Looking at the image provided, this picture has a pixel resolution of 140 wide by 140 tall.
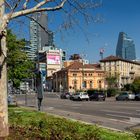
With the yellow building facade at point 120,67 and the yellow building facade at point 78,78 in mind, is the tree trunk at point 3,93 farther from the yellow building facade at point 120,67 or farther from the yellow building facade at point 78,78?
the yellow building facade at point 120,67

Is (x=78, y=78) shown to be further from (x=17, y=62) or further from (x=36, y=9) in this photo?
(x=36, y=9)

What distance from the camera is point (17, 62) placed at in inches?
1326

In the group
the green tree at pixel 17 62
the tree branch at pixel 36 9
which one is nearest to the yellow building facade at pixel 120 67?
the green tree at pixel 17 62

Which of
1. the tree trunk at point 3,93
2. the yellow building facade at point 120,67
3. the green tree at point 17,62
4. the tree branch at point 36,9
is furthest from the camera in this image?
the yellow building facade at point 120,67

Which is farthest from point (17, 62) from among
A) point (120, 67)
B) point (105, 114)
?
point (120, 67)

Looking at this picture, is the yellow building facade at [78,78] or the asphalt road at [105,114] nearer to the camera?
the asphalt road at [105,114]

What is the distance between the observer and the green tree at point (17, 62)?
1262 inches

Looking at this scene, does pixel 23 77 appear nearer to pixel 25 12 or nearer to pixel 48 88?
pixel 25 12

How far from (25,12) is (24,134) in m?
3.00

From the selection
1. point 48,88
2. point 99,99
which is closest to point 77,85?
point 48,88

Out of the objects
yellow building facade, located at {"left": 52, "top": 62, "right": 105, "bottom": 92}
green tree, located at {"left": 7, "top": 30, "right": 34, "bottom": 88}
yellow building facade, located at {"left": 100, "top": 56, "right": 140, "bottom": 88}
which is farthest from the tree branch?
yellow building facade, located at {"left": 100, "top": 56, "right": 140, "bottom": 88}

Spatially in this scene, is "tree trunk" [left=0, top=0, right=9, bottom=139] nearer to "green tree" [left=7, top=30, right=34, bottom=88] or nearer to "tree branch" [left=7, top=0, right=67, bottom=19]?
"tree branch" [left=7, top=0, right=67, bottom=19]

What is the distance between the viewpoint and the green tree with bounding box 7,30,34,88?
105 ft

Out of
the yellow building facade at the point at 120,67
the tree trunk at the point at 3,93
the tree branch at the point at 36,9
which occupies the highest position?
the yellow building facade at the point at 120,67
